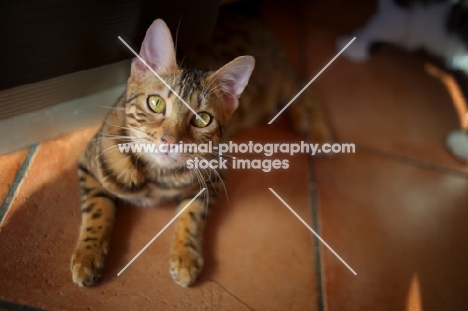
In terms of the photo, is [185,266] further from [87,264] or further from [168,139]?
[168,139]

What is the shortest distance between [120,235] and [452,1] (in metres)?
1.47

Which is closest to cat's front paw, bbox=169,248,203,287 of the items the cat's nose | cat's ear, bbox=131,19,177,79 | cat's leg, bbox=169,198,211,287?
cat's leg, bbox=169,198,211,287

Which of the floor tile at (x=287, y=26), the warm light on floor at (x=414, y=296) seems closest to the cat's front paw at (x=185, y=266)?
the warm light on floor at (x=414, y=296)

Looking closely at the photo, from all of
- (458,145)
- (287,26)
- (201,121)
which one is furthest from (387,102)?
(201,121)

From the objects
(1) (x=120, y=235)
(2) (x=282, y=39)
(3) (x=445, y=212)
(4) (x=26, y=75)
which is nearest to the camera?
(4) (x=26, y=75)

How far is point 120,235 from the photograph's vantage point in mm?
1046

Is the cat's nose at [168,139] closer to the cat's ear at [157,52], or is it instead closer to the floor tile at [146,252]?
the cat's ear at [157,52]

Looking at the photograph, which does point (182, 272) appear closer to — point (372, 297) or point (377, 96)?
point (372, 297)

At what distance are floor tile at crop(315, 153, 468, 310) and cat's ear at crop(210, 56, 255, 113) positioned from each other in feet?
1.59

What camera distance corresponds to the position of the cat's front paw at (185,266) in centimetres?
97

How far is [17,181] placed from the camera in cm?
108

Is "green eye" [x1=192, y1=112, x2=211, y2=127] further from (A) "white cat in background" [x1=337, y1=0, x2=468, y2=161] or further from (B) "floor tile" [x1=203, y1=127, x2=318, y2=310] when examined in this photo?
(A) "white cat in background" [x1=337, y1=0, x2=468, y2=161]

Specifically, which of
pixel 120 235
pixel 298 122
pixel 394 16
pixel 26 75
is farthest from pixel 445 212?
pixel 26 75

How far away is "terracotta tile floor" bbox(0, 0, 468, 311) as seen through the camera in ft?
3.18
